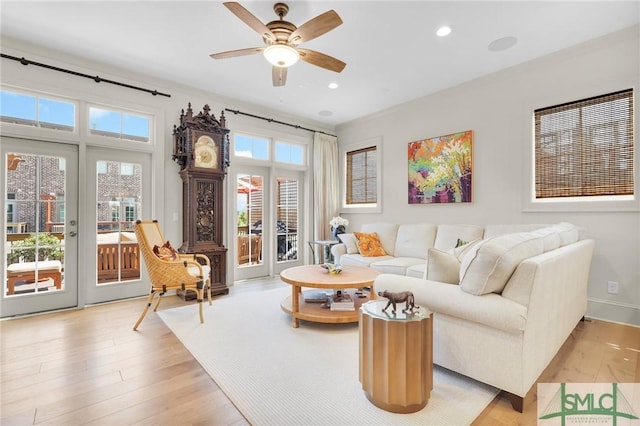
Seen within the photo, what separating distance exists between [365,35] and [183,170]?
278cm

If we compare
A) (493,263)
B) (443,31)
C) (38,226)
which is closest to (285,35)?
(443,31)

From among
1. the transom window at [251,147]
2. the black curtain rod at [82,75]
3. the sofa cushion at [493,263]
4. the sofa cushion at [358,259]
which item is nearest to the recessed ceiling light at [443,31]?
the sofa cushion at [493,263]

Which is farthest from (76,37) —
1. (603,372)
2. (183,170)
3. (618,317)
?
(618,317)

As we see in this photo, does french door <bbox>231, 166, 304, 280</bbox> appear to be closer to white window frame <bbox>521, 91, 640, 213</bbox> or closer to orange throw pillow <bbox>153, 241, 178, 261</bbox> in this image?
orange throw pillow <bbox>153, 241, 178, 261</bbox>

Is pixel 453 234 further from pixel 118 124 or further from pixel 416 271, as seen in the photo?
pixel 118 124

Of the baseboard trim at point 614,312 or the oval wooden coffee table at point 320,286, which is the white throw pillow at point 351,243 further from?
the baseboard trim at point 614,312

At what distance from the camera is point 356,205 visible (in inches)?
228

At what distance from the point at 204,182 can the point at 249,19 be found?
7.94ft

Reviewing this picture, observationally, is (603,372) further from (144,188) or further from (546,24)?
(144,188)

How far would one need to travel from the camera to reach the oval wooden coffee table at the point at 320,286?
2719 mm

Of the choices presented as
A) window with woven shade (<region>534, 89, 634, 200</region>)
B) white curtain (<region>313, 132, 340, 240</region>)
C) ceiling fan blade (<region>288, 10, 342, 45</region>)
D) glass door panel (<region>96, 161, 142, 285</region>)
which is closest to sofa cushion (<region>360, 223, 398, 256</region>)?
white curtain (<region>313, 132, 340, 240</region>)

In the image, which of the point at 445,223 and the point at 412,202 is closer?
the point at 445,223

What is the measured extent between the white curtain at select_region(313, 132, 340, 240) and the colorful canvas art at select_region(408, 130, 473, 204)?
63.2 inches

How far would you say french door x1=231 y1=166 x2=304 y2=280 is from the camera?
4.96m
